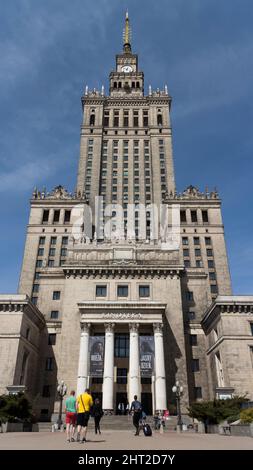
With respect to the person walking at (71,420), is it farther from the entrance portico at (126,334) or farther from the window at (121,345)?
the window at (121,345)

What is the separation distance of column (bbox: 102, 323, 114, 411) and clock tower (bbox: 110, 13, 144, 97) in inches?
3447

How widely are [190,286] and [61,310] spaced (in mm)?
21061

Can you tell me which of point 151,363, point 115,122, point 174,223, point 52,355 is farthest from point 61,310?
point 115,122

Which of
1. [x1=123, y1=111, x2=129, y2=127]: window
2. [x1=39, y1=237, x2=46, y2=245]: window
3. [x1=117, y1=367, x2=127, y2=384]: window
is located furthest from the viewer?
[x1=123, y1=111, x2=129, y2=127]: window

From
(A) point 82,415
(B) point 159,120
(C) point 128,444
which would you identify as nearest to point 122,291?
(A) point 82,415

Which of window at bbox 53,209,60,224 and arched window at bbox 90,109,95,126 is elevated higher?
arched window at bbox 90,109,95,126

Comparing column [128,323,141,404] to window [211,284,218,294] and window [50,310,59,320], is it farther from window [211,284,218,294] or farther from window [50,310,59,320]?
window [211,284,218,294]

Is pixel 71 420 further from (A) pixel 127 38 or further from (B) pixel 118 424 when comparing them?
(A) pixel 127 38

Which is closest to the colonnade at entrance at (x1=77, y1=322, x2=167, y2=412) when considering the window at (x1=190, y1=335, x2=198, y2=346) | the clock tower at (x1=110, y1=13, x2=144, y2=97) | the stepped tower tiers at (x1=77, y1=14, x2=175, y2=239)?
the window at (x1=190, y1=335, x2=198, y2=346)

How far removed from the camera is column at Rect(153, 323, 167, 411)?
139ft

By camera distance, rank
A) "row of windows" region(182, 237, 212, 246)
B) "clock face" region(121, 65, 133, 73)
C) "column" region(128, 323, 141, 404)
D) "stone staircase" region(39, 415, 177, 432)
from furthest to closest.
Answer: "clock face" region(121, 65, 133, 73)
"row of windows" region(182, 237, 212, 246)
"column" region(128, 323, 141, 404)
"stone staircase" region(39, 415, 177, 432)

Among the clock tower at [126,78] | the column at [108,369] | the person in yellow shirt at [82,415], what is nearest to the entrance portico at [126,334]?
the column at [108,369]

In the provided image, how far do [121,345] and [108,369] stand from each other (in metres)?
5.26

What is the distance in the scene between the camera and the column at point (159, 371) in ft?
139
